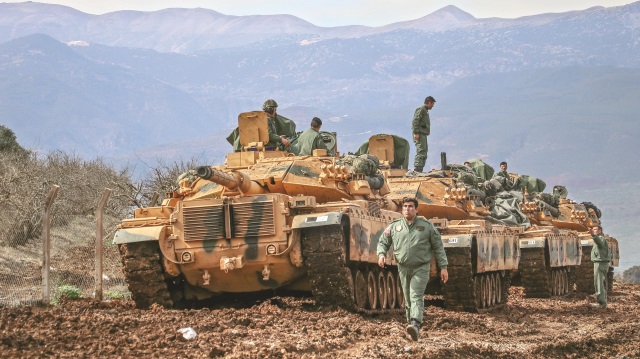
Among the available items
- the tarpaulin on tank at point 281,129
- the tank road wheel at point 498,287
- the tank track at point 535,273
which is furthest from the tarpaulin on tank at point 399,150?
the tarpaulin on tank at point 281,129

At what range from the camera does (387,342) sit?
49.7 feet

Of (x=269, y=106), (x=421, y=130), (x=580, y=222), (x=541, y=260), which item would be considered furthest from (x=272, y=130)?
(x=580, y=222)

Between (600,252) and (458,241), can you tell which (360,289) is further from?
(600,252)

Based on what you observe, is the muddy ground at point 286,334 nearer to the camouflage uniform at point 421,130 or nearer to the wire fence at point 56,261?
the wire fence at point 56,261

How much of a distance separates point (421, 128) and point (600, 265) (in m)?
5.45

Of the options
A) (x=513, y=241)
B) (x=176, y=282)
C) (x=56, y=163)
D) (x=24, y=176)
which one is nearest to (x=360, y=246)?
(x=176, y=282)

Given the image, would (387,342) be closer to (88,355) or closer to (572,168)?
(88,355)

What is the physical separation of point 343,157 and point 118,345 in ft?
30.4

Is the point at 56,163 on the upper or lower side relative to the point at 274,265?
upper

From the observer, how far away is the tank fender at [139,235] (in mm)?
19031

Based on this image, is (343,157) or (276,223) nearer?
(276,223)

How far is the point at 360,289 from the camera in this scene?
19.6 m

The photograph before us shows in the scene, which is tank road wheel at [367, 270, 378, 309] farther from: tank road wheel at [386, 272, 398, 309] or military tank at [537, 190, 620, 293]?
military tank at [537, 190, 620, 293]

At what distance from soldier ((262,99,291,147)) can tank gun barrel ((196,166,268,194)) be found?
1.90 metres
